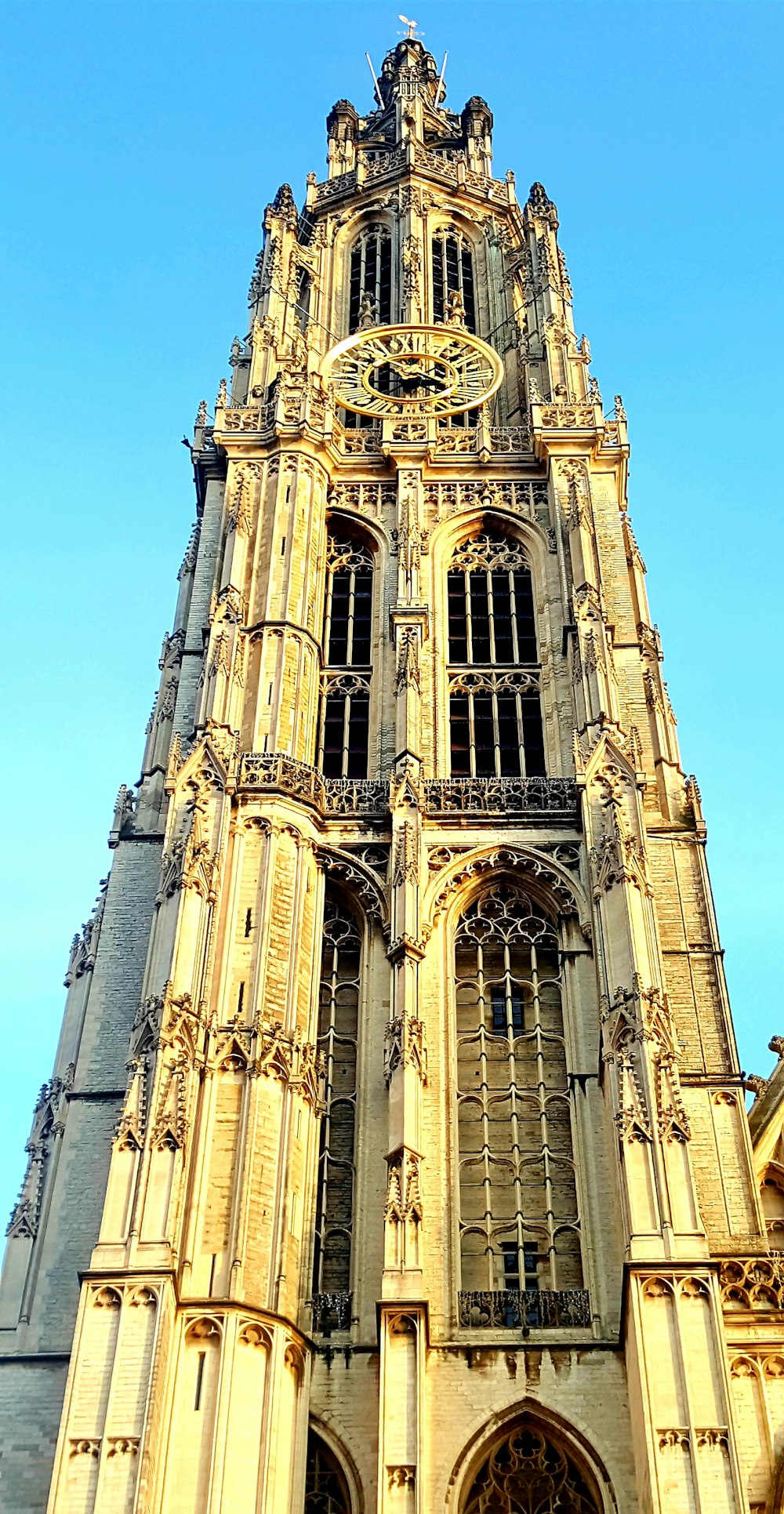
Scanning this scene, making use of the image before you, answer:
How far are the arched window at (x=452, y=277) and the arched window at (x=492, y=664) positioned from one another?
10677mm

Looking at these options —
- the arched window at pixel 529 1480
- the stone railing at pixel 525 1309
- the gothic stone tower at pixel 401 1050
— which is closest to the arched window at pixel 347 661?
the gothic stone tower at pixel 401 1050

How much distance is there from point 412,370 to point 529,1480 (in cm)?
2841

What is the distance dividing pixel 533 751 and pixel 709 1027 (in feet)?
24.7

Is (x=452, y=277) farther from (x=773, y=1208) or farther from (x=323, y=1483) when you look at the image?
(x=323, y=1483)

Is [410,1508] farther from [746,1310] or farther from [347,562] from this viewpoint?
[347,562]

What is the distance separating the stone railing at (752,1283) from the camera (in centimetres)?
2609

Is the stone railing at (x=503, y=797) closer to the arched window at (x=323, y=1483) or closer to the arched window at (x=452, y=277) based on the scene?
the arched window at (x=323, y=1483)

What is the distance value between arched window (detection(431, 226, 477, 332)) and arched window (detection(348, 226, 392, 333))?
1.28m

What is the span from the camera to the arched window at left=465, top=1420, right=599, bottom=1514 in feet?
81.1

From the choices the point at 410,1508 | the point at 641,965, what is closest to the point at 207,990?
the point at 641,965

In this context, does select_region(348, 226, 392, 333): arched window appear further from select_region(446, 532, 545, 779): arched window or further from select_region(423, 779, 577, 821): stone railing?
select_region(423, 779, 577, 821): stone railing

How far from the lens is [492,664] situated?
3775 centimetres

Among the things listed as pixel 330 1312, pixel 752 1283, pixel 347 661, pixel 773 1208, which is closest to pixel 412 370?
pixel 347 661

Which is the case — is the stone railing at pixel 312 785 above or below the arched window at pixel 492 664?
below
